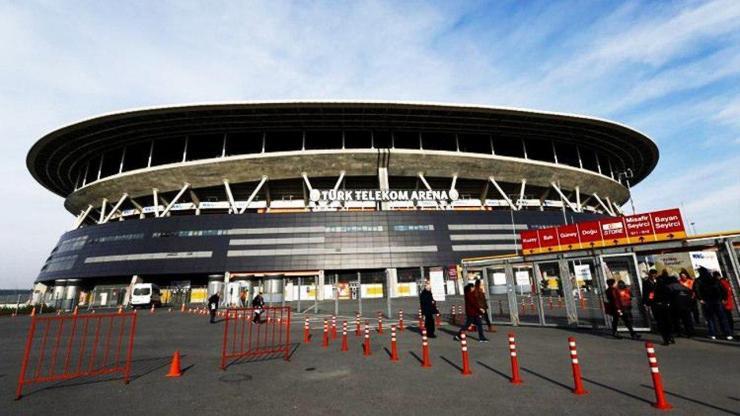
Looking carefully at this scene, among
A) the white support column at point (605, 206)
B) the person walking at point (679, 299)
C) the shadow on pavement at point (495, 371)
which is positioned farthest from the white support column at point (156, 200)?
the white support column at point (605, 206)

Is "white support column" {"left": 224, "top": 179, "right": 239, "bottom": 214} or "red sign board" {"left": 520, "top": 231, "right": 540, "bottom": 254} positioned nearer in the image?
"red sign board" {"left": 520, "top": 231, "right": 540, "bottom": 254}

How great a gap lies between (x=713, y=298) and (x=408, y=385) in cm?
988

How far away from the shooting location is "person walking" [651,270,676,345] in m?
9.41

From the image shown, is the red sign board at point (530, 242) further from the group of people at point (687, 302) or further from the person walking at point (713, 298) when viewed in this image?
the person walking at point (713, 298)

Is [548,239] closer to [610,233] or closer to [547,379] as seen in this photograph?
[610,233]

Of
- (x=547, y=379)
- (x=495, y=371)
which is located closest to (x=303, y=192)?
(x=495, y=371)

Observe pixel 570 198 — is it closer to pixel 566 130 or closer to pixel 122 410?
pixel 566 130

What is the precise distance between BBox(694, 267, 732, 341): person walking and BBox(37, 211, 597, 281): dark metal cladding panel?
1413 inches

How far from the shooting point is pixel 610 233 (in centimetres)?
→ 1266

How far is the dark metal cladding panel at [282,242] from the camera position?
1778 inches

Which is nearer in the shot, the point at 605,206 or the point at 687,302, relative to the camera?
the point at 687,302

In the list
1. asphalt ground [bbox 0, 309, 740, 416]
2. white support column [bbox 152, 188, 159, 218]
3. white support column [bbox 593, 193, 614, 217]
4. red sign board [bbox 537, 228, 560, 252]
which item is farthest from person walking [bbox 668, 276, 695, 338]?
white support column [bbox 152, 188, 159, 218]

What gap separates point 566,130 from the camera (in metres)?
51.0

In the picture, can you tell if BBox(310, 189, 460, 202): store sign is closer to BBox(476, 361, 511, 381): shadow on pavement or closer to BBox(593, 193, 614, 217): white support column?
BBox(593, 193, 614, 217): white support column
